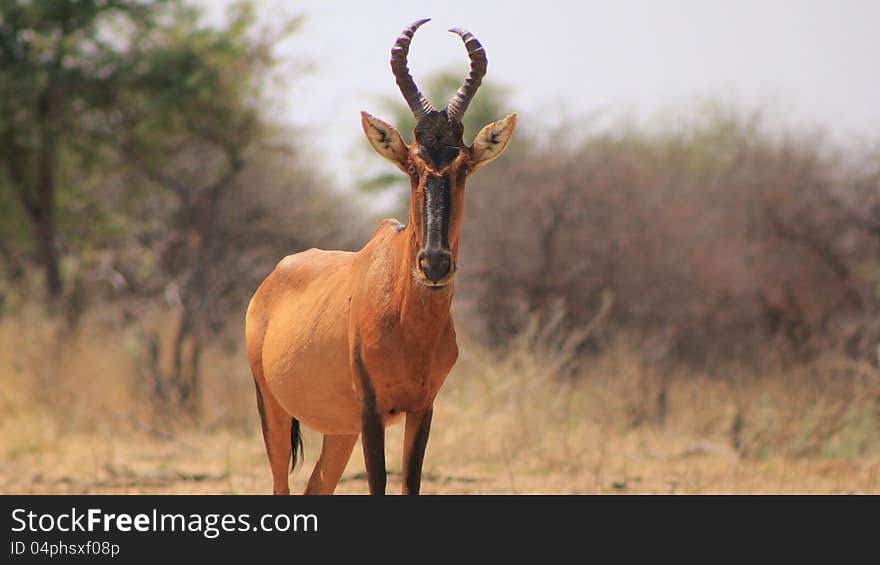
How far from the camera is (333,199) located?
24.2m

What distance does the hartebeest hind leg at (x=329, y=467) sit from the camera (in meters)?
5.77

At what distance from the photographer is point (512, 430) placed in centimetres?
1089

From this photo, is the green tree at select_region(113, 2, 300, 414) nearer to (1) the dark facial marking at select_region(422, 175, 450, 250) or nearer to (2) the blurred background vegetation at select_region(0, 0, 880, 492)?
(2) the blurred background vegetation at select_region(0, 0, 880, 492)

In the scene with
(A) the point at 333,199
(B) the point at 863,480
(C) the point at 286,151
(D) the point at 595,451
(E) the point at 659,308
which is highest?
(A) the point at 333,199

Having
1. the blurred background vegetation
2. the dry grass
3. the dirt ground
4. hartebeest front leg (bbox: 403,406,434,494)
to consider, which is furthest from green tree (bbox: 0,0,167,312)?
hartebeest front leg (bbox: 403,406,434,494)

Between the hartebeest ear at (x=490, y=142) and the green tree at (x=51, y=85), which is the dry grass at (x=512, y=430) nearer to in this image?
the green tree at (x=51, y=85)

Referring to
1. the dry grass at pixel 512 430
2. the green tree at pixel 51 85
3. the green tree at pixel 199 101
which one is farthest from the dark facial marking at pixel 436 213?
the green tree at pixel 51 85

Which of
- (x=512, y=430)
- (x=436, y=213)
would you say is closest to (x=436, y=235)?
(x=436, y=213)

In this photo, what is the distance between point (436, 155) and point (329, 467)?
80.2 inches
